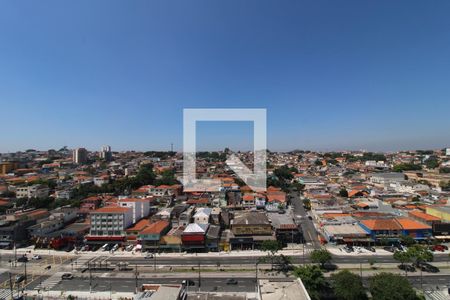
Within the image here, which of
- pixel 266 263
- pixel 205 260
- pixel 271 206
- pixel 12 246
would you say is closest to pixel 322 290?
pixel 266 263

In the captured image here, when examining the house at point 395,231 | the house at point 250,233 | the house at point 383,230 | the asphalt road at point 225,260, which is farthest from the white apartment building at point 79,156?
the house at point 395,231

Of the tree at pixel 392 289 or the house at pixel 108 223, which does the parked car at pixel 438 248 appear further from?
the house at pixel 108 223

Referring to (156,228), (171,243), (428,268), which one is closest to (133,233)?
(156,228)

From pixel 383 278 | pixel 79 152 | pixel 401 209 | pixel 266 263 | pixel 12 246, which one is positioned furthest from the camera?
pixel 79 152

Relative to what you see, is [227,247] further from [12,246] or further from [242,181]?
[242,181]

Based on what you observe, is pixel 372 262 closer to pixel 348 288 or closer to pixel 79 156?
pixel 348 288

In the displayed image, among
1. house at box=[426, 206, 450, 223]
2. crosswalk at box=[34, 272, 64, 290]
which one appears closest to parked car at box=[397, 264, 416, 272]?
house at box=[426, 206, 450, 223]

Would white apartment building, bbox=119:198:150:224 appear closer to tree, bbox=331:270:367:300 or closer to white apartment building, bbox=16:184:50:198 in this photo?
tree, bbox=331:270:367:300
